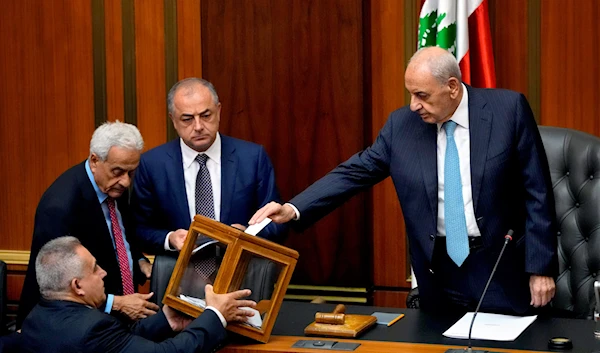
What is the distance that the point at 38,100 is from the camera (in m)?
5.66

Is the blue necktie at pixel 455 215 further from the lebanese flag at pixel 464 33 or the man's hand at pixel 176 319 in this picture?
the lebanese flag at pixel 464 33

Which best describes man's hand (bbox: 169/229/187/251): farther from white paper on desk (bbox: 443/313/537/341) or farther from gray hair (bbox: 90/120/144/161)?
white paper on desk (bbox: 443/313/537/341)

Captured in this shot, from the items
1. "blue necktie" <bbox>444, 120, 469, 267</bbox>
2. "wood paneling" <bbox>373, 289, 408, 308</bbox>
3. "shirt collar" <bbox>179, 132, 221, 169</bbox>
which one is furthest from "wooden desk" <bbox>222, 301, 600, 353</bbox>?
"wood paneling" <bbox>373, 289, 408, 308</bbox>

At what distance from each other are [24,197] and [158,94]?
107cm

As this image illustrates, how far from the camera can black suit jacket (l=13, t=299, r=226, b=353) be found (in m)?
2.93

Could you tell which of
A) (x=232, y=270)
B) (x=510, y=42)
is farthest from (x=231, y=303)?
(x=510, y=42)

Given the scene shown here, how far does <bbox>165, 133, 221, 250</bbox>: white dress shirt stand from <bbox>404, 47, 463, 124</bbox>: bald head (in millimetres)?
898

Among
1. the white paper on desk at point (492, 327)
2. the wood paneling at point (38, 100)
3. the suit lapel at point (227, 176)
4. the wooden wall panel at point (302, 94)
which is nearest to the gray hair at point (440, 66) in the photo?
the white paper on desk at point (492, 327)

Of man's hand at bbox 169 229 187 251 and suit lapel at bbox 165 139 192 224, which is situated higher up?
suit lapel at bbox 165 139 192 224

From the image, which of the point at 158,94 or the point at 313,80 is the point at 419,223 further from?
the point at 158,94

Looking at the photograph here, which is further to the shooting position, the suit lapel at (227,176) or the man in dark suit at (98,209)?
the suit lapel at (227,176)

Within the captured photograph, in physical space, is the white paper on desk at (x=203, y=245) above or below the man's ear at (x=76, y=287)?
above

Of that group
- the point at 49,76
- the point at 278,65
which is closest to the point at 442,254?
the point at 278,65

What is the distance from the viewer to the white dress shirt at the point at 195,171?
3928 millimetres
